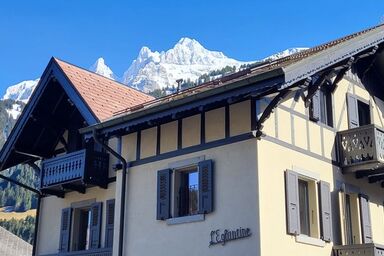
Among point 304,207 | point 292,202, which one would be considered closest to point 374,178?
point 304,207

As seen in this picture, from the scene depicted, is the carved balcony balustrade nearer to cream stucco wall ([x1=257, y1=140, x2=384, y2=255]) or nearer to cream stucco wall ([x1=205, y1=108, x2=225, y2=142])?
cream stucco wall ([x1=257, y1=140, x2=384, y2=255])

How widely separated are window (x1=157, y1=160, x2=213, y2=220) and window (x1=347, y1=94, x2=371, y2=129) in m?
5.58

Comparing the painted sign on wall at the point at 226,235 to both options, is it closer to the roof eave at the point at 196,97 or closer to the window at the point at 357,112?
the roof eave at the point at 196,97

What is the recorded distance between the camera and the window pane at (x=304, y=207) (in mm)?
15344

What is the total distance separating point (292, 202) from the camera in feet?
47.4

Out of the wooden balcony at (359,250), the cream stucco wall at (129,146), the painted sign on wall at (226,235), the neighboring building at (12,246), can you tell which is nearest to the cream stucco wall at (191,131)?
the cream stucco wall at (129,146)

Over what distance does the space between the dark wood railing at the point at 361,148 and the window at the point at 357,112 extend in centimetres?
120

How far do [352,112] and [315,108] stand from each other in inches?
88.8

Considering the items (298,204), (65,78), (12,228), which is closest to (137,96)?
(65,78)

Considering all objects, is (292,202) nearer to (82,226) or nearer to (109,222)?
(109,222)

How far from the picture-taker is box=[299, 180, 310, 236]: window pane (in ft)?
50.3

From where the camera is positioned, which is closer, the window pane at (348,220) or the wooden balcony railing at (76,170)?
the window pane at (348,220)

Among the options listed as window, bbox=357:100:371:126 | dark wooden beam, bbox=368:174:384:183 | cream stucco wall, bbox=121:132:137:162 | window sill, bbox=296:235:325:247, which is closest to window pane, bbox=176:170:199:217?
cream stucco wall, bbox=121:132:137:162

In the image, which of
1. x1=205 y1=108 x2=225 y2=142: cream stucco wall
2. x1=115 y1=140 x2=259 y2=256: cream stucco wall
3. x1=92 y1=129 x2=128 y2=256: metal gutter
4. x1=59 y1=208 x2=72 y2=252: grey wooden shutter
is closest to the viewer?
x1=115 y1=140 x2=259 y2=256: cream stucco wall
